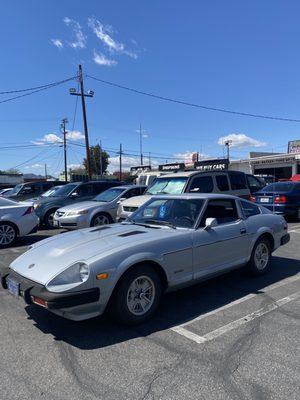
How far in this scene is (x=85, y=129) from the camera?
2698 cm

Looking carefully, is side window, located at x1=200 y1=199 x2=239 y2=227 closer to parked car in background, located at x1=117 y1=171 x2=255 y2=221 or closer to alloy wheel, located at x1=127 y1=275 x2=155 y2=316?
alloy wheel, located at x1=127 y1=275 x2=155 y2=316

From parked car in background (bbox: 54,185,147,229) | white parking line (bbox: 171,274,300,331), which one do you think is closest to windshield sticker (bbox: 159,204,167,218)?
white parking line (bbox: 171,274,300,331)

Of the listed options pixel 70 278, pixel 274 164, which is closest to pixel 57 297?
pixel 70 278

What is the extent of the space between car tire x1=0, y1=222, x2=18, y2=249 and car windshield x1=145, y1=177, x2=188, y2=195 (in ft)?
12.9

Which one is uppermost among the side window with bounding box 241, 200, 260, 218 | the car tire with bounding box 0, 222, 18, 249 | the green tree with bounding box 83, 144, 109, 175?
the green tree with bounding box 83, 144, 109, 175

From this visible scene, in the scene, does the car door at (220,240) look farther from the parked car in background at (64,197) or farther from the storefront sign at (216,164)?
the storefront sign at (216,164)

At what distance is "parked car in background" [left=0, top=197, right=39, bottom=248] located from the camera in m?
10.2

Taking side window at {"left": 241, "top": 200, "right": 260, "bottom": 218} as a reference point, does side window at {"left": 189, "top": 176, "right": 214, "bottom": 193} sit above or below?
above

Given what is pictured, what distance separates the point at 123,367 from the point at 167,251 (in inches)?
62.2

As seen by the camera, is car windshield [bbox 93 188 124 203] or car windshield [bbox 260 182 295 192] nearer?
car windshield [bbox 93 188 124 203]

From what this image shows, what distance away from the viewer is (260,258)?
6.55 meters

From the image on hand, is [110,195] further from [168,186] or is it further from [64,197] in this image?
[168,186]

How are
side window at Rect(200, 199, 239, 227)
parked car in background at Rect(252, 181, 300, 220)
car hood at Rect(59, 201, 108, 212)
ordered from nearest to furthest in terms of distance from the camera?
side window at Rect(200, 199, 239, 227), car hood at Rect(59, 201, 108, 212), parked car in background at Rect(252, 181, 300, 220)

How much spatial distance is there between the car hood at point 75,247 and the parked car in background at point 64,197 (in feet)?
27.3
